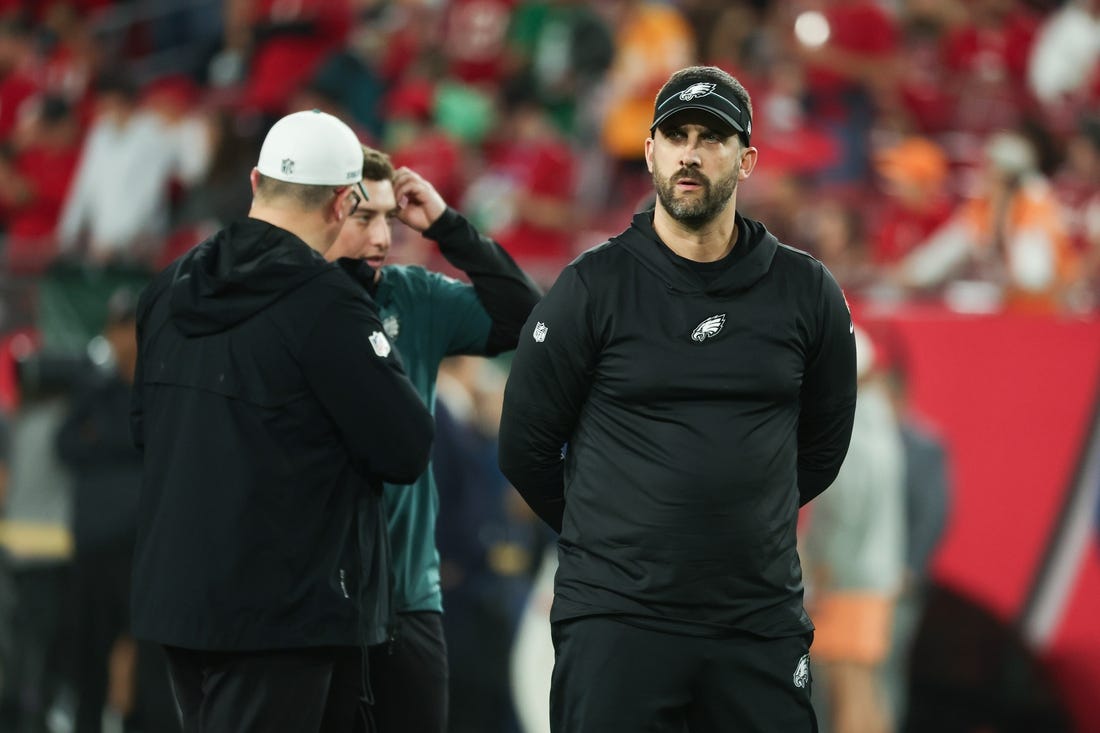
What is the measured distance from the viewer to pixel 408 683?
14.3ft

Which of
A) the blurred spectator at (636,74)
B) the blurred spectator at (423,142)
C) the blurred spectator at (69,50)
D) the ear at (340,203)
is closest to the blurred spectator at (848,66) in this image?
the blurred spectator at (636,74)

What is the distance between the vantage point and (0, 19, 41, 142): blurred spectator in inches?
594

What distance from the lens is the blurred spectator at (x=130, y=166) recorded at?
42.5ft

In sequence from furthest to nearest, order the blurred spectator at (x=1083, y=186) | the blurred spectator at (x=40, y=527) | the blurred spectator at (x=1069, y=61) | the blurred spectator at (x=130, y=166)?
the blurred spectator at (x=130, y=166) → the blurred spectator at (x=1069, y=61) → the blurred spectator at (x=1083, y=186) → the blurred spectator at (x=40, y=527)

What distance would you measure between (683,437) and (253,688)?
1.13 meters

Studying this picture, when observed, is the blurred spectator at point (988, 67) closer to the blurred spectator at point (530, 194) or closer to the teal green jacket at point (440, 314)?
the blurred spectator at point (530, 194)

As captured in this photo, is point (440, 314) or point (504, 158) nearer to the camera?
point (440, 314)

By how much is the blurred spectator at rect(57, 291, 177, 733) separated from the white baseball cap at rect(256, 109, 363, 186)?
14.9 ft

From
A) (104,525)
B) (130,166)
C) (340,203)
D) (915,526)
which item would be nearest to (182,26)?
(130,166)

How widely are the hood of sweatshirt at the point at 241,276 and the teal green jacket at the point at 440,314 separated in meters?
0.59

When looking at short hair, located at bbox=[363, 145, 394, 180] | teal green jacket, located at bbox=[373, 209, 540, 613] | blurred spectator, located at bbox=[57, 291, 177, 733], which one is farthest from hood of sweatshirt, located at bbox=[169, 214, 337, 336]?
blurred spectator, located at bbox=[57, 291, 177, 733]

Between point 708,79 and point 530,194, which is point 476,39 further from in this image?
point 708,79

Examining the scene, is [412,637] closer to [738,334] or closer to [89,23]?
[738,334]

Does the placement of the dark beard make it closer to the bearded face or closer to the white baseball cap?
the bearded face
